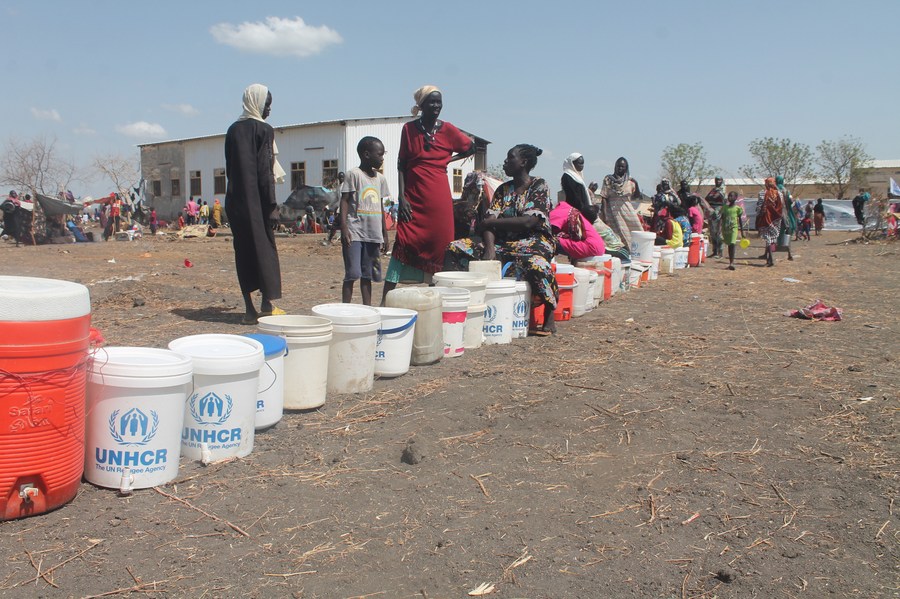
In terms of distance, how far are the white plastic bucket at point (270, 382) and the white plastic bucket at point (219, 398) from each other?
0.24 metres

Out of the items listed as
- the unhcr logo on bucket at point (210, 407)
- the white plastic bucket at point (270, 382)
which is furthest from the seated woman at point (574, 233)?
the unhcr logo on bucket at point (210, 407)

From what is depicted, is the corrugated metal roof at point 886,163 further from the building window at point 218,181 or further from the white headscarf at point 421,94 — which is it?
the white headscarf at point 421,94

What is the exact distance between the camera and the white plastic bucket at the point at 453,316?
17.1 feet

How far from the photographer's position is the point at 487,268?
6070 mm

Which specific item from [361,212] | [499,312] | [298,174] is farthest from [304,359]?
[298,174]

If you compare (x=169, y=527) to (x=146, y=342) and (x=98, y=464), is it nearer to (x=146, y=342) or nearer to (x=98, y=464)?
(x=98, y=464)

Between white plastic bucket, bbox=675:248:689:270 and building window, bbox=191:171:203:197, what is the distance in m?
32.2

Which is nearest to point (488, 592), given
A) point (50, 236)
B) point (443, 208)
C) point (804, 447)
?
point (804, 447)

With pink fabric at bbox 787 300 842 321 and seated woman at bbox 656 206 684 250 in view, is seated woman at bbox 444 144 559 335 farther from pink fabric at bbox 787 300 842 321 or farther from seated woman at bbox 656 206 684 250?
seated woman at bbox 656 206 684 250

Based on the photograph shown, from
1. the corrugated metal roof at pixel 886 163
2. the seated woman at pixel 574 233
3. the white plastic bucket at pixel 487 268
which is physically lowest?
the white plastic bucket at pixel 487 268

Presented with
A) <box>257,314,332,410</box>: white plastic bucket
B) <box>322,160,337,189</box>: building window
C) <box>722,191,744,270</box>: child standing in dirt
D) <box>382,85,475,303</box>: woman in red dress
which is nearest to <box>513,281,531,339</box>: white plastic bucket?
<box>382,85,475,303</box>: woman in red dress

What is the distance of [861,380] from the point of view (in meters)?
4.93

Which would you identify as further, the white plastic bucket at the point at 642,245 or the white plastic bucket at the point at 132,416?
the white plastic bucket at the point at 642,245

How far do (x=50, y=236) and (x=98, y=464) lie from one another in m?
21.2
